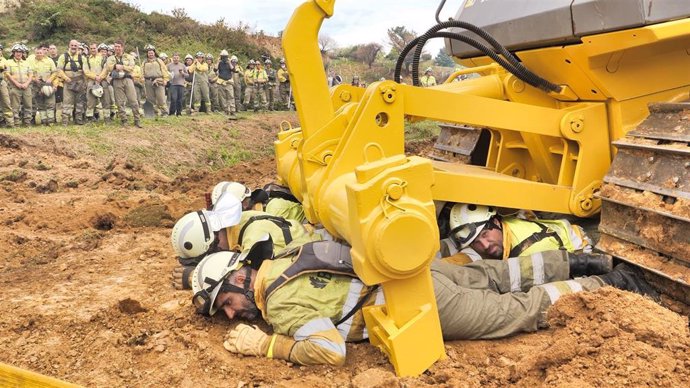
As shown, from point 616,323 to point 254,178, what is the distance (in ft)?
25.6

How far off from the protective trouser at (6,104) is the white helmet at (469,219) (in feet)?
39.2

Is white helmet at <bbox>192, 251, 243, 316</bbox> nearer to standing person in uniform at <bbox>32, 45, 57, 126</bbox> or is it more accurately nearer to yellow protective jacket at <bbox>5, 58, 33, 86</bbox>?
standing person in uniform at <bbox>32, 45, 57, 126</bbox>

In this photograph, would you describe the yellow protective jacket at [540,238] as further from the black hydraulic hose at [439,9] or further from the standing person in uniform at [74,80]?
the standing person in uniform at [74,80]

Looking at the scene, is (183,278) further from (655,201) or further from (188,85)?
(188,85)

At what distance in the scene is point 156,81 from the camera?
1603 cm

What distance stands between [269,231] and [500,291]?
5.45 feet

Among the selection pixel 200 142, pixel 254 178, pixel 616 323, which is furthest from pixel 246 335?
pixel 200 142

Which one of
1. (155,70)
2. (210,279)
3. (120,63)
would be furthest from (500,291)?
Answer: (155,70)

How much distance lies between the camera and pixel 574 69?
402 cm

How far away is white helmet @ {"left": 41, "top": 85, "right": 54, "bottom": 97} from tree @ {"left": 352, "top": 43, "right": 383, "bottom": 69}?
2846 centimetres

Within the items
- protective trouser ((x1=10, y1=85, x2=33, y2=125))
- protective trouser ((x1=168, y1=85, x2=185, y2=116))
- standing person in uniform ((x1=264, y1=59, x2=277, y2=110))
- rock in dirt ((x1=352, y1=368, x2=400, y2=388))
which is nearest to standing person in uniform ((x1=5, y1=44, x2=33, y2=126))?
protective trouser ((x1=10, y1=85, x2=33, y2=125))

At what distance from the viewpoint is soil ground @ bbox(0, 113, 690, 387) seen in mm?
2871

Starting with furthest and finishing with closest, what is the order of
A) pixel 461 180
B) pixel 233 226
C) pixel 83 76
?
1. pixel 83 76
2. pixel 233 226
3. pixel 461 180

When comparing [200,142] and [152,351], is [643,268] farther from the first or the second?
[200,142]
